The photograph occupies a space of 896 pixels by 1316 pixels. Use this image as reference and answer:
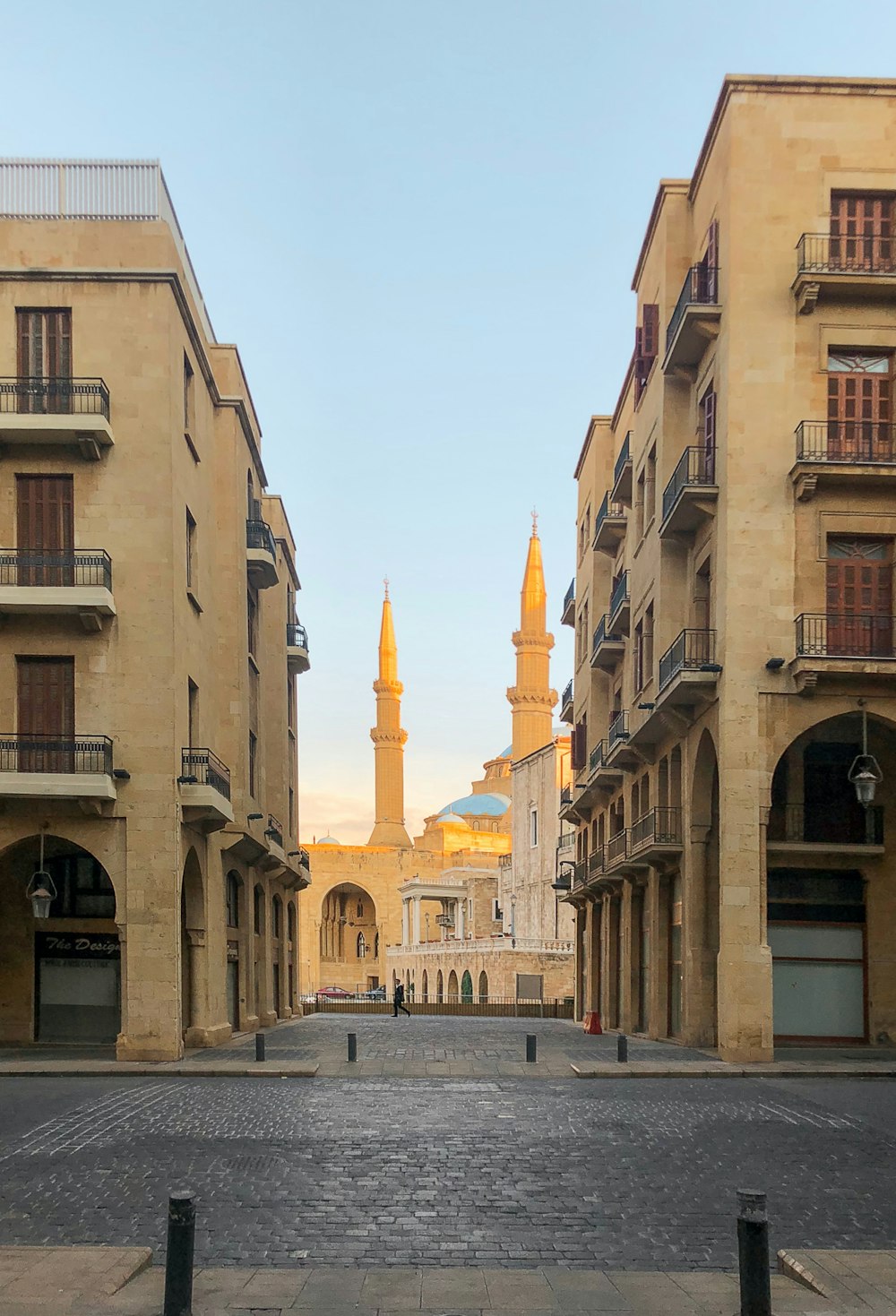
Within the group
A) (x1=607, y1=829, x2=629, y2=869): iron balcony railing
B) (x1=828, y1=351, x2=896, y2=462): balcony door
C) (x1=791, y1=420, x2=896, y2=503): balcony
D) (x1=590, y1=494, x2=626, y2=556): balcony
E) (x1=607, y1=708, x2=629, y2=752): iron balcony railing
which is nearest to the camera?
(x1=791, y1=420, x2=896, y2=503): balcony

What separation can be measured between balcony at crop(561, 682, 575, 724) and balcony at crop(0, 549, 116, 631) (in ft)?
96.6

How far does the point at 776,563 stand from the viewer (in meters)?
27.4

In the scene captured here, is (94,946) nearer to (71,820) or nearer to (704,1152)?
(71,820)

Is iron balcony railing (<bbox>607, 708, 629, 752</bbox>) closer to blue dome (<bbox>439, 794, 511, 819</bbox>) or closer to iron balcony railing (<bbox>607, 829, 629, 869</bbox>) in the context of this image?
iron balcony railing (<bbox>607, 829, 629, 869</bbox>)

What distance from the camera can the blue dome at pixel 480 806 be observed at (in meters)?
146

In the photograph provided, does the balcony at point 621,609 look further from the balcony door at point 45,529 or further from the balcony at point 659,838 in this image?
the balcony door at point 45,529

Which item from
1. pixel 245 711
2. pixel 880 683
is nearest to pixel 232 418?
pixel 245 711

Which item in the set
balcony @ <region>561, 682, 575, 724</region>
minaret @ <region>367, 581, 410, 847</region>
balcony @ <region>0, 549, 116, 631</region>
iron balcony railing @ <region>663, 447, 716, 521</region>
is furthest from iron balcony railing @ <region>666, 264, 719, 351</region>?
minaret @ <region>367, 581, 410, 847</region>

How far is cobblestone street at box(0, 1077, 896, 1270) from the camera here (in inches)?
435

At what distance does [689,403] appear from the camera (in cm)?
3253

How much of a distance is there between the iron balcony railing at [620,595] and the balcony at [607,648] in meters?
0.91

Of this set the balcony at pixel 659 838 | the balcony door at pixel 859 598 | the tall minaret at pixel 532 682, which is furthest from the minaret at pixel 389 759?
the balcony door at pixel 859 598

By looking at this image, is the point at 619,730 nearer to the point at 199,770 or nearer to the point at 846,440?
the point at 846,440

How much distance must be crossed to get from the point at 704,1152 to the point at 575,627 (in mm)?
40355
